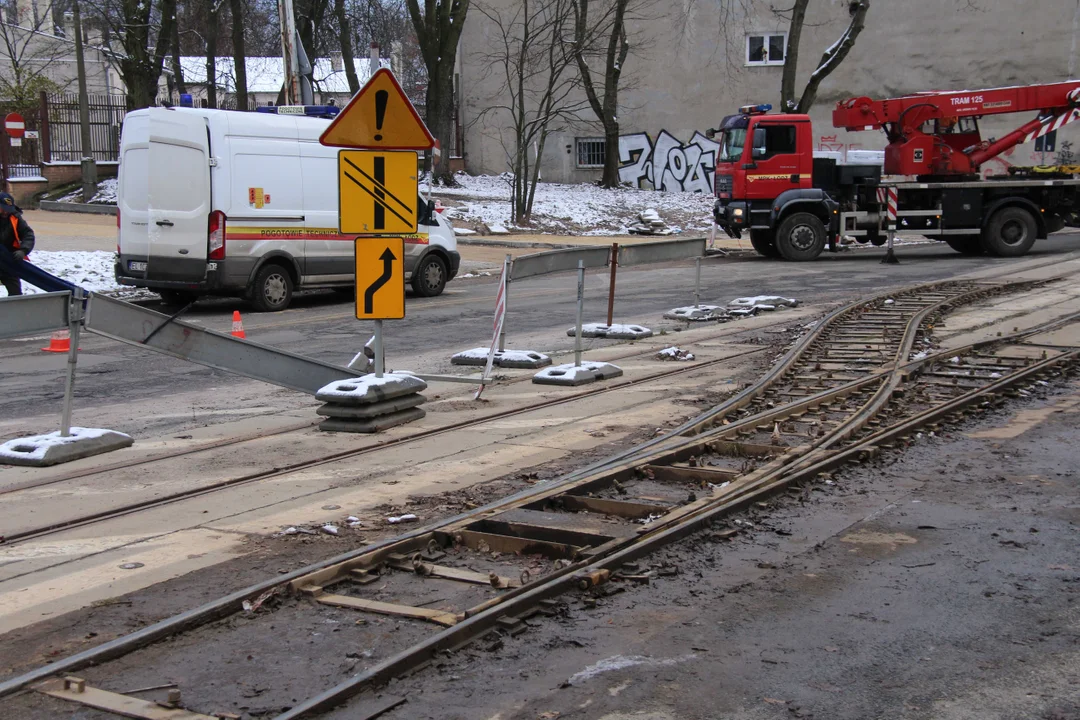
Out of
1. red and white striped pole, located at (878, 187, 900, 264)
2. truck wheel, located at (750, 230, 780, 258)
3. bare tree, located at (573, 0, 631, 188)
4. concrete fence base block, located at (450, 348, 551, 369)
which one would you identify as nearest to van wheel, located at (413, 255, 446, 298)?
concrete fence base block, located at (450, 348, 551, 369)

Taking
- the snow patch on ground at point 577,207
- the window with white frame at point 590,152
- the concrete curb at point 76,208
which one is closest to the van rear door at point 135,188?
the snow patch on ground at point 577,207

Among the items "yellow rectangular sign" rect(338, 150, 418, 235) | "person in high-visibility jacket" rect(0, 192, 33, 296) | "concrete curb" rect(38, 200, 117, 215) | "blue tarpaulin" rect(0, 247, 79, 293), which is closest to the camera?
"yellow rectangular sign" rect(338, 150, 418, 235)

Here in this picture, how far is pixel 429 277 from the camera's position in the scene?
1880 cm

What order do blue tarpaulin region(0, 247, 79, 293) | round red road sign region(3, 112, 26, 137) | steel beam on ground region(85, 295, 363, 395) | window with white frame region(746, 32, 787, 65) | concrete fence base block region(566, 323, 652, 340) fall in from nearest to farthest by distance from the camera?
steel beam on ground region(85, 295, 363, 395) < concrete fence base block region(566, 323, 652, 340) < blue tarpaulin region(0, 247, 79, 293) < round red road sign region(3, 112, 26, 137) < window with white frame region(746, 32, 787, 65)

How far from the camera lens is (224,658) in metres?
4.30

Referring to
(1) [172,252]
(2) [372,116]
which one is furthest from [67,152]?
(2) [372,116]

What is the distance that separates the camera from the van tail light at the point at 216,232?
15.7 meters

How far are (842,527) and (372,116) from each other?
4402 mm

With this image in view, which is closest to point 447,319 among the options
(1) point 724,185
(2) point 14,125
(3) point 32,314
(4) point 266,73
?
(3) point 32,314

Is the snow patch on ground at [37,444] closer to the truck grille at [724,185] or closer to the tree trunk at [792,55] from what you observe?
the truck grille at [724,185]

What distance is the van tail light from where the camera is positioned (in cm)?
1573

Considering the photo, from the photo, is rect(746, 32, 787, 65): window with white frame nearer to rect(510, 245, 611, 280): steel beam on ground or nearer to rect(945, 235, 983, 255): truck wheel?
rect(945, 235, 983, 255): truck wheel

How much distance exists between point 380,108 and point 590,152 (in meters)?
36.5

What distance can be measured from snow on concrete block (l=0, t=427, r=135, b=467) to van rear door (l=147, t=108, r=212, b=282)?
8.20 m
